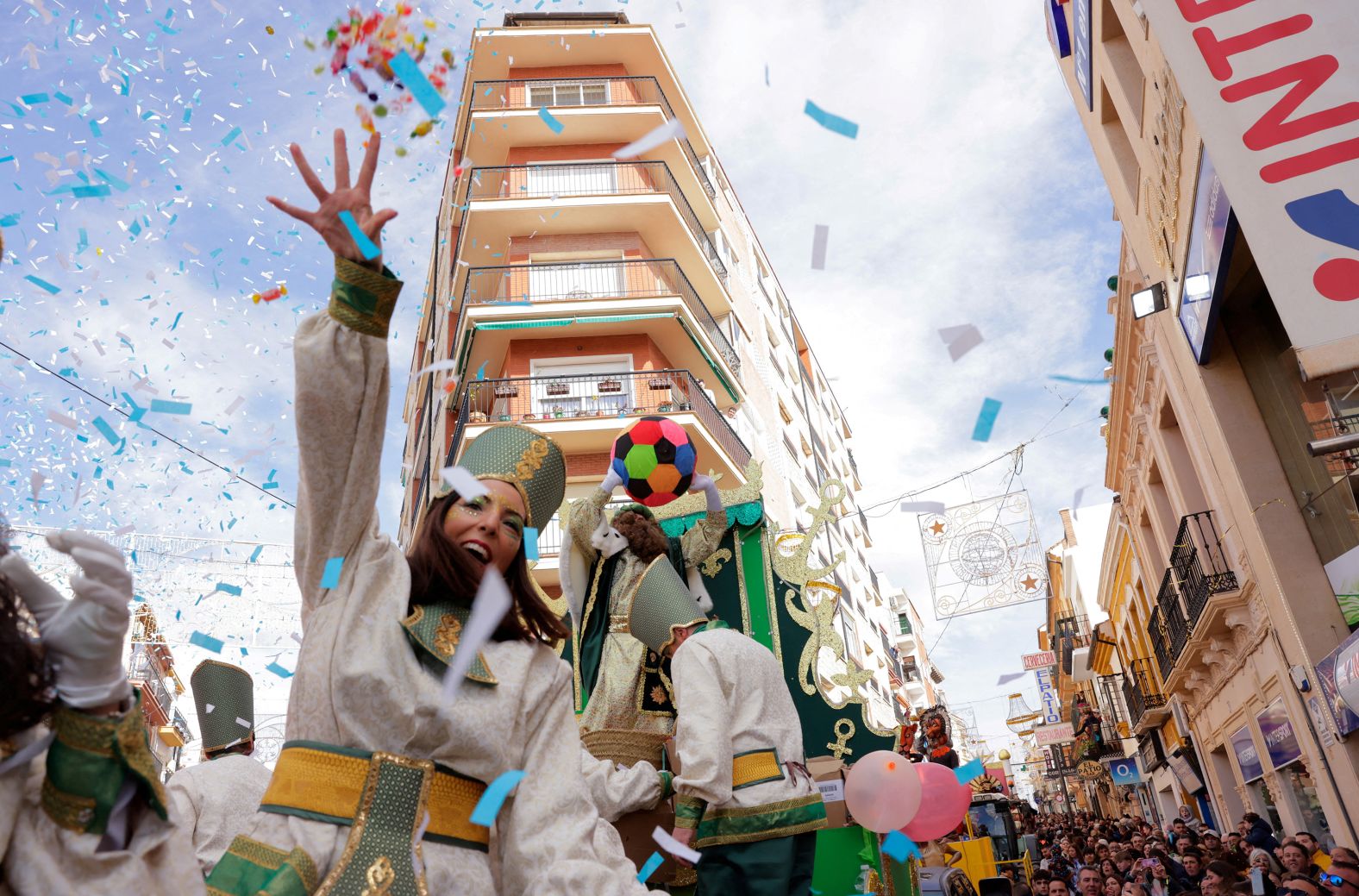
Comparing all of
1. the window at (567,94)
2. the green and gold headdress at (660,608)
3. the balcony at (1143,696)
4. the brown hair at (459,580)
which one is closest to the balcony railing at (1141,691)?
the balcony at (1143,696)

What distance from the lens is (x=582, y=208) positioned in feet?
66.6

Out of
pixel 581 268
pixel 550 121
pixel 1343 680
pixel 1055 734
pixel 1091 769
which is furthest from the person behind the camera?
pixel 1055 734

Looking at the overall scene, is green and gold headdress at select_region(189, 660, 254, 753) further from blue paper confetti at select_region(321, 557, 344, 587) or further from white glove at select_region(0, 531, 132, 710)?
white glove at select_region(0, 531, 132, 710)

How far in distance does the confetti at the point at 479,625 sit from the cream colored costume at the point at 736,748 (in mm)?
1233

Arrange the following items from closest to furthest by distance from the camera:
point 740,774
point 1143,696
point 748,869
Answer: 1. point 748,869
2. point 740,774
3. point 1143,696

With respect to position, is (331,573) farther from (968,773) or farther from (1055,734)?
(1055,734)

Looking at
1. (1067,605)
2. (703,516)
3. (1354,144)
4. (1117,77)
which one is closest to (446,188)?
(1117,77)

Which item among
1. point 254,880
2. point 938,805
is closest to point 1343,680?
point 938,805

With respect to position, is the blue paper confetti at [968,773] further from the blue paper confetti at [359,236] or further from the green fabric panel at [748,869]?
the blue paper confetti at [359,236]

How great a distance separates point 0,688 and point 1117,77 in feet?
45.3

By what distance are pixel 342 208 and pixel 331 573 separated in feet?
2.52

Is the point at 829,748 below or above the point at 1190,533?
below

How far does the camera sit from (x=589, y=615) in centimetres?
506

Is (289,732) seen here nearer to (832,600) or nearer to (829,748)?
(829,748)
